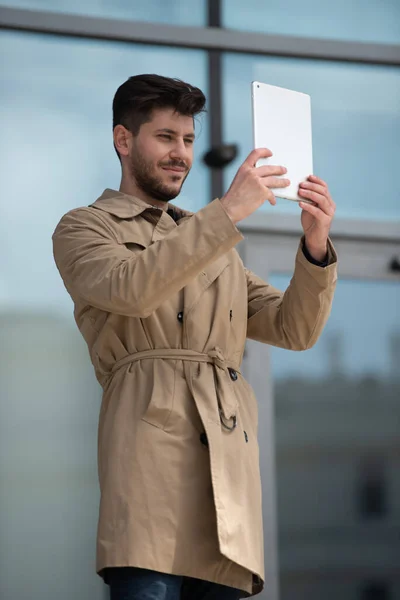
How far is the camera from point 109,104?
3.95 meters

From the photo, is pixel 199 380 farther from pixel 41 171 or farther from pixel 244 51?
pixel 244 51

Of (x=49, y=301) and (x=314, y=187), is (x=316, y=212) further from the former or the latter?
(x=49, y=301)

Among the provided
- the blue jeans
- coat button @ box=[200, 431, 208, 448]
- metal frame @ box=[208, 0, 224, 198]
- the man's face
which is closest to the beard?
the man's face

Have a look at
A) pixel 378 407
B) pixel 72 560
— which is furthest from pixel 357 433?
pixel 72 560

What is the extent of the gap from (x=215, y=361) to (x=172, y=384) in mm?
124

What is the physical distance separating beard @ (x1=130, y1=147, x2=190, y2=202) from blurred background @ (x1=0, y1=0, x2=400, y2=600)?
4.03 feet

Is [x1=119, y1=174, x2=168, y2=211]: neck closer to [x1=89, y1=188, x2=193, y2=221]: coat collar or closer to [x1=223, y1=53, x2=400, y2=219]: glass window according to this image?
[x1=89, y1=188, x2=193, y2=221]: coat collar

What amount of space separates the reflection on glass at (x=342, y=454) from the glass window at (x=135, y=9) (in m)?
1.08

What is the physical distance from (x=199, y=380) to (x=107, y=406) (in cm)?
22

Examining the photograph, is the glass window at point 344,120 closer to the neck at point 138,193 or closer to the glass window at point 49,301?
the glass window at point 49,301

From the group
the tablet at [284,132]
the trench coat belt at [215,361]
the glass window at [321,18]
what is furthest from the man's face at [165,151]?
the glass window at [321,18]

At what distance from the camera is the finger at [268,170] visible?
2.24 metres

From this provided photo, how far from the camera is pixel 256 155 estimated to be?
7.43 ft

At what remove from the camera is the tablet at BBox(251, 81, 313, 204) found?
2311mm
